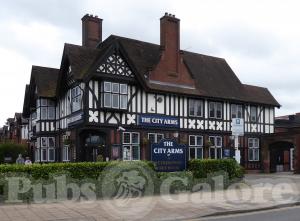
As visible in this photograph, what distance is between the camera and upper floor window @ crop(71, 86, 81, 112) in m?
30.5

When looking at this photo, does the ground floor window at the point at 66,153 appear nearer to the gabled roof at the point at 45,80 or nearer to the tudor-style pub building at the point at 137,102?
the tudor-style pub building at the point at 137,102

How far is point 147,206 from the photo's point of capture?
15586 mm

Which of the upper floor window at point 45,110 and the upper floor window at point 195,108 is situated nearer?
the upper floor window at point 195,108

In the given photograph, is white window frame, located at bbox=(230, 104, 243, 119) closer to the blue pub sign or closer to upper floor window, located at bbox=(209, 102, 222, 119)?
upper floor window, located at bbox=(209, 102, 222, 119)

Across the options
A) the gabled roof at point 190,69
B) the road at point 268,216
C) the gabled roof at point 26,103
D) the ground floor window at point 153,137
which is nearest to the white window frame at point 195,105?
the gabled roof at point 190,69

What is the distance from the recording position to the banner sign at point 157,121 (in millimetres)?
32188

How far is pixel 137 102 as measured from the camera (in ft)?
106

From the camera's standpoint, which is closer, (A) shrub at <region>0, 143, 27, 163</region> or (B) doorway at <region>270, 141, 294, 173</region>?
(B) doorway at <region>270, 141, 294, 173</region>

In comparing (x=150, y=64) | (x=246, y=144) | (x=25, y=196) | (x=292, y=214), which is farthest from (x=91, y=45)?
(x=292, y=214)

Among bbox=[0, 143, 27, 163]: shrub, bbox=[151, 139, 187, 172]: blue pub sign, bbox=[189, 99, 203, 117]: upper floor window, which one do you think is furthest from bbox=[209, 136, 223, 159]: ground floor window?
bbox=[0, 143, 27, 163]: shrub

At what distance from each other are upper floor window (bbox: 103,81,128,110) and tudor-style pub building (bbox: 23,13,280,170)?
68mm

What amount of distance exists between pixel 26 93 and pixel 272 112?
22806mm

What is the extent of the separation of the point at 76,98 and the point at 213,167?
12.7m

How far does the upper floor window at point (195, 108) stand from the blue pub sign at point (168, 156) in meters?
14.6
